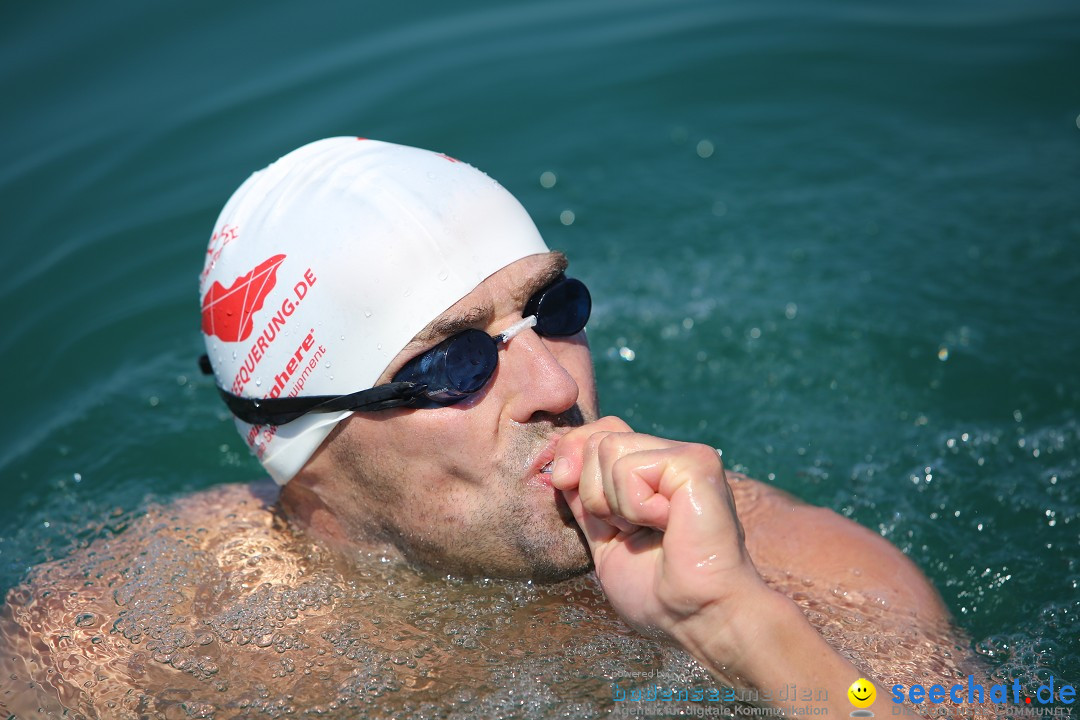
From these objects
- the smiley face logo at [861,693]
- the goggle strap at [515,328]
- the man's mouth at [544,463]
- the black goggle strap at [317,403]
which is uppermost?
the goggle strap at [515,328]

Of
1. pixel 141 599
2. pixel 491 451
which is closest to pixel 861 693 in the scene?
pixel 491 451

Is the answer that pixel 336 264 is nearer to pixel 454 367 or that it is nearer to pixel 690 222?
pixel 454 367

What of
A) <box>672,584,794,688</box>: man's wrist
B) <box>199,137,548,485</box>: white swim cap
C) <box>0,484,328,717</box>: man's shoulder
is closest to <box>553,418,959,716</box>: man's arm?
<box>672,584,794,688</box>: man's wrist

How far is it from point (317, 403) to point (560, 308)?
832mm

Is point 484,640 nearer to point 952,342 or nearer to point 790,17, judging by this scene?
point 952,342

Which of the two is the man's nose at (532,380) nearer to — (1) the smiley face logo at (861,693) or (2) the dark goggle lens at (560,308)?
(2) the dark goggle lens at (560,308)

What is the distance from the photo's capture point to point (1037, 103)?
6957mm

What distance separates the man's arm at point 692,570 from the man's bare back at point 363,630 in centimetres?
26

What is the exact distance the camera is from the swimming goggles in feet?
10.1

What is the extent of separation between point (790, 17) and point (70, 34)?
18.0 ft

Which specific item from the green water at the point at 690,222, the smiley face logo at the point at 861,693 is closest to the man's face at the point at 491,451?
the smiley face logo at the point at 861,693

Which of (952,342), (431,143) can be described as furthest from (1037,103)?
(431,143)

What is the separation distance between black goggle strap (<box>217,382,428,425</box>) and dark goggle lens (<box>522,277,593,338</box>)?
44cm

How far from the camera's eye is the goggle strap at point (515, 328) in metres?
3.18
